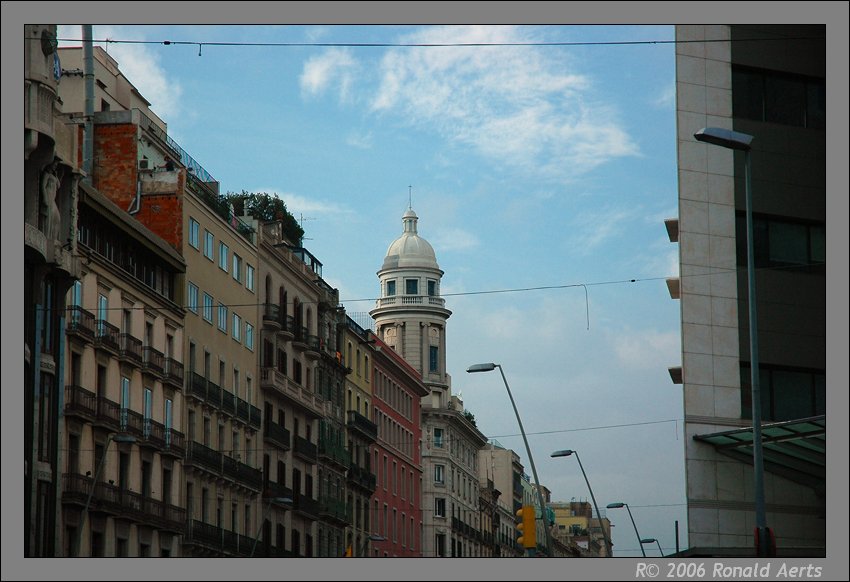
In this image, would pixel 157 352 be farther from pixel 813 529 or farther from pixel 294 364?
pixel 813 529

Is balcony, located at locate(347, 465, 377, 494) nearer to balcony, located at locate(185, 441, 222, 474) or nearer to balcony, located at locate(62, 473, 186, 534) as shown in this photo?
balcony, located at locate(185, 441, 222, 474)

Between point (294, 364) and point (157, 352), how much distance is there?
17.9 meters

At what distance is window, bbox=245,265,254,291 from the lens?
71562 mm

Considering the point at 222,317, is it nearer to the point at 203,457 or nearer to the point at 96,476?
the point at 203,457

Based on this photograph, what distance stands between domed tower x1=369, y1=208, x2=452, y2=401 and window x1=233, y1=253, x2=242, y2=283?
38032 millimetres

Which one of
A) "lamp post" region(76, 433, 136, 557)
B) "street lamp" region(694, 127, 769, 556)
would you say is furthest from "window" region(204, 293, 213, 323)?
"street lamp" region(694, 127, 769, 556)

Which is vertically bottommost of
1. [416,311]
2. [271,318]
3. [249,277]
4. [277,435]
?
[277,435]

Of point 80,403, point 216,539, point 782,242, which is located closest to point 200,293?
point 216,539

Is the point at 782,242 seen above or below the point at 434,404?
below

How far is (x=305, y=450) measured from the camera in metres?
76.5

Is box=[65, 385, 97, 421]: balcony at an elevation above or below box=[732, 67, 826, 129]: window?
below

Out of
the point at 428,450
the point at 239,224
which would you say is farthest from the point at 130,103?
the point at 428,450

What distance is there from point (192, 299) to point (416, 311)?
60280 mm

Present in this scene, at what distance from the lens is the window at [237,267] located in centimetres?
7006
